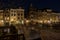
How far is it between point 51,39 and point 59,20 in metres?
43.6

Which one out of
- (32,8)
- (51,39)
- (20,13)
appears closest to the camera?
(51,39)

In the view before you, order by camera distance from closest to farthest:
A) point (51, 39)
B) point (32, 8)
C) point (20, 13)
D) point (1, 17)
Answer: point (51, 39) → point (1, 17) → point (20, 13) → point (32, 8)

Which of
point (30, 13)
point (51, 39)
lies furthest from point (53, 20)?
point (51, 39)

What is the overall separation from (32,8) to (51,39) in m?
Result: 43.5

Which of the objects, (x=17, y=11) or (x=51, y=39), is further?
(x=17, y=11)

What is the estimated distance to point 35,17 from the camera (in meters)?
50.0

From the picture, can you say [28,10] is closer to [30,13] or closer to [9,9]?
[30,13]

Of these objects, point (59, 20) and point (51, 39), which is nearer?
point (51, 39)

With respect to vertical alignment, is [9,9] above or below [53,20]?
above

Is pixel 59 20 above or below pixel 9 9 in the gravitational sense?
below

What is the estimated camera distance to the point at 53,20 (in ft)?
166

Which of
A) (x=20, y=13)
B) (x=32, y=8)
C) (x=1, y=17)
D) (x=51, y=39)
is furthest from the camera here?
(x=32, y=8)

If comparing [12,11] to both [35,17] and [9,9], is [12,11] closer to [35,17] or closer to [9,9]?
[9,9]

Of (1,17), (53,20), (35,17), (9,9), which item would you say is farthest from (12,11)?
(53,20)
